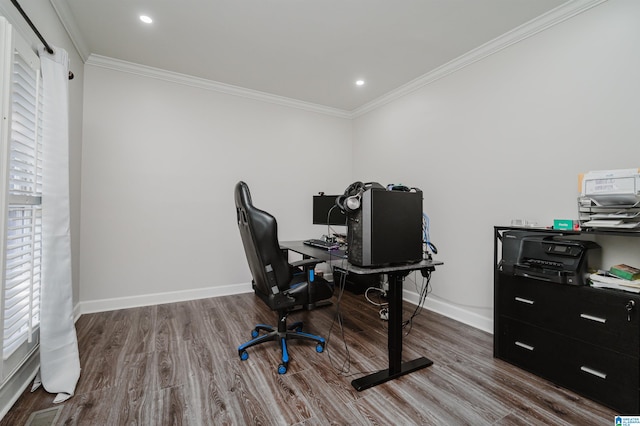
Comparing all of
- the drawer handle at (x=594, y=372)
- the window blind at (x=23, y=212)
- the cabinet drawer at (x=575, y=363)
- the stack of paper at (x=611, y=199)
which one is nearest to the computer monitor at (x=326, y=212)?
the cabinet drawer at (x=575, y=363)

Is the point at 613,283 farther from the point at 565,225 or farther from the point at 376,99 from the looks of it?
the point at 376,99

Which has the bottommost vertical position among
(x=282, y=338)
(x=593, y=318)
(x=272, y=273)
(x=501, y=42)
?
(x=282, y=338)

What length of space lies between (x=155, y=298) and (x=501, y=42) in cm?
426

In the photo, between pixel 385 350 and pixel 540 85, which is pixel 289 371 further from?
pixel 540 85

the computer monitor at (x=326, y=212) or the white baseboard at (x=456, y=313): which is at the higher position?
the computer monitor at (x=326, y=212)

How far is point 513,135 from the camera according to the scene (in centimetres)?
240

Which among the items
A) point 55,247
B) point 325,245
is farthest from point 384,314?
point 55,247

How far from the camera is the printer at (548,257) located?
1.69 m

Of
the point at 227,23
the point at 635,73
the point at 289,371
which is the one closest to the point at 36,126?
the point at 227,23

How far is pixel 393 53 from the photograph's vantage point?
276 cm

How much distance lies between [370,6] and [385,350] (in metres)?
2.62

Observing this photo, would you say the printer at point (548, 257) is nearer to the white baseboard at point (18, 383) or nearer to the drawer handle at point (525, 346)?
the drawer handle at point (525, 346)

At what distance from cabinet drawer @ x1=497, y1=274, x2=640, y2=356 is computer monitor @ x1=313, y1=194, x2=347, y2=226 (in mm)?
1692

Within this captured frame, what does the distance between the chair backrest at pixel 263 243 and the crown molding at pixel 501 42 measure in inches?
97.0
